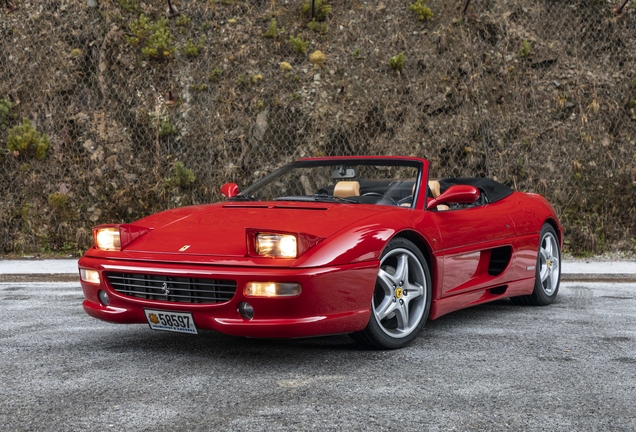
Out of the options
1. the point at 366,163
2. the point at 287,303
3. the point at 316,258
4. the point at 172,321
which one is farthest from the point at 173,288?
the point at 366,163

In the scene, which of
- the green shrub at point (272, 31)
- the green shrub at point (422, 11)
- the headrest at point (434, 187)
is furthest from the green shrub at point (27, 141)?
the headrest at point (434, 187)

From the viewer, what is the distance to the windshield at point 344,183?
5.29 m

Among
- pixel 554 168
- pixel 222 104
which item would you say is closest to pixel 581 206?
pixel 554 168

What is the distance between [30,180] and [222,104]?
3.18 m

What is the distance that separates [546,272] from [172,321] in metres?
3.70

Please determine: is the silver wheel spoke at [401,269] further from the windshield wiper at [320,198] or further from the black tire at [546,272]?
the black tire at [546,272]

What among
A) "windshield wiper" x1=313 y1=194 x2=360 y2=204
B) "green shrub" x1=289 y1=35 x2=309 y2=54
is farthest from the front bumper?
"green shrub" x1=289 y1=35 x2=309 y2=54

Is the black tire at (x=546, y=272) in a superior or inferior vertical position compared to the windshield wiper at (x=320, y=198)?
inferior

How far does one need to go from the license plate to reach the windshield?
1.38 meters

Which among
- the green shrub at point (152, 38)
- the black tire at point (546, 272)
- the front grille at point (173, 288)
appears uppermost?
the green shrub at point (152, 38)

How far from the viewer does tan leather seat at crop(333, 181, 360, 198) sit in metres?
5.41

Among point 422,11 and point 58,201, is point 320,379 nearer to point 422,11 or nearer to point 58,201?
point 58,201

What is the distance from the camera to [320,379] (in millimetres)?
3947

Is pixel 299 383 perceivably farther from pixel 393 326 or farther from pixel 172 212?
pixel 172 212
